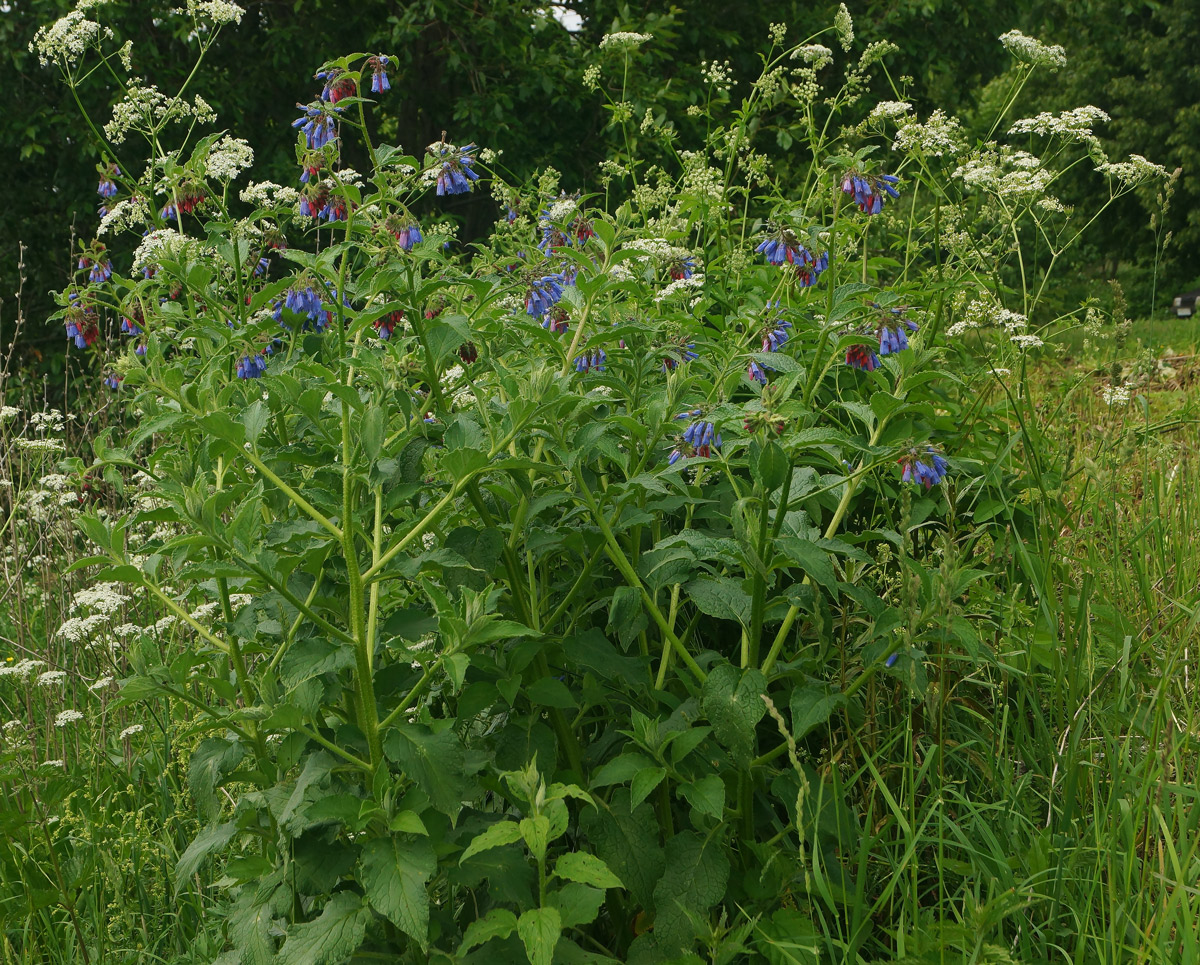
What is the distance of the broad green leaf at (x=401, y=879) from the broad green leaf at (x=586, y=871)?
21cm

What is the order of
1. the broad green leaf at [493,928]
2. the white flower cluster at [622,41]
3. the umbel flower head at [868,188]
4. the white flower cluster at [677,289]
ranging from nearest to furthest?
the broad green leaf at [493,928]
the umbel flower head at [868,188]
the white flower cluster at [677,289]
the white flower cluster at [622,41]

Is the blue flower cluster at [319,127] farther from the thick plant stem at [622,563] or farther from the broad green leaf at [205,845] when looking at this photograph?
the broad green leaf at [205,845]

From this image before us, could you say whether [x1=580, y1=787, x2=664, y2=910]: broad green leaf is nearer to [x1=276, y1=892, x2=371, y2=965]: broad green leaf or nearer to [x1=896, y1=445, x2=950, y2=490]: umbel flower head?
[x1=276, y1=892, x2=371, y2=965]: broad green leaf

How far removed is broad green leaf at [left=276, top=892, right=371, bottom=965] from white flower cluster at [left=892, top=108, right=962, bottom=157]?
248 centimetres

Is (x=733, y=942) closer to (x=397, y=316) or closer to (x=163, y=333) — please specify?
(x=397, y=316)

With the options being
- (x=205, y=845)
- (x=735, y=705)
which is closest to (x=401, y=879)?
(x=205, y=845)

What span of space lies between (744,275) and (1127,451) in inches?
69.2

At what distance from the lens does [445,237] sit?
233 cm

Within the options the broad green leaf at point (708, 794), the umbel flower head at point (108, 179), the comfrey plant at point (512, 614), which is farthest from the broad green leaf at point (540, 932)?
the umbel flower head at point (108, 179)

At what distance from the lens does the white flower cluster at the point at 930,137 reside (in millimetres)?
3174

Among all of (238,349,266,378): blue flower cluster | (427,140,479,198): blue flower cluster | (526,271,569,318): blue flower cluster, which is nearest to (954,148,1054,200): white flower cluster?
(526,271,569,318): blue flower cluster

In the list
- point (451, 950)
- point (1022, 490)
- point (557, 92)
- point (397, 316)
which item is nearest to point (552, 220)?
point (397, 316)

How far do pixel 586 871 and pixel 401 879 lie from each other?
0.30 m

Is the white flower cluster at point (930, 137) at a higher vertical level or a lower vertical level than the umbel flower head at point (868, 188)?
lower
